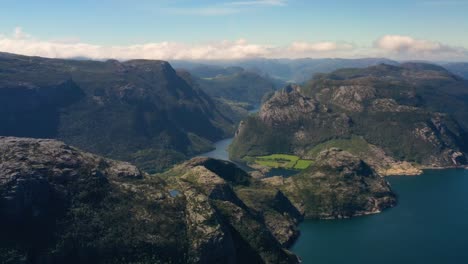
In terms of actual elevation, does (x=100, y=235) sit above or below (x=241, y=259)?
above

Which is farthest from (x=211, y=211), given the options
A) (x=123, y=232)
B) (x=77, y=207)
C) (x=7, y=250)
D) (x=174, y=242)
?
(x=7, y=250)

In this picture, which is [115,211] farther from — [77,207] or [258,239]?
[258,239]

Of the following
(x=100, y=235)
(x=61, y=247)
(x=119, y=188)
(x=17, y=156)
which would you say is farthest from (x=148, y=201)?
(x=17, y=156)

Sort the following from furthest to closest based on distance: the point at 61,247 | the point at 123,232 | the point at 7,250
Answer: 1. the point at 123,232
2. the point at 61,247
3. the point at 7,250

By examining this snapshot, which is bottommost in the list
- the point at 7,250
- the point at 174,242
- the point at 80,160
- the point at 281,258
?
the point at 281,258

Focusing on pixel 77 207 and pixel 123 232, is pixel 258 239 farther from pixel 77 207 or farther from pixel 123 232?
pixel 77 207

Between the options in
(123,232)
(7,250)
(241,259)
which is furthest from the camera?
(241,259)

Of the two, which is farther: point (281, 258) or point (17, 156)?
point (281, 258)
